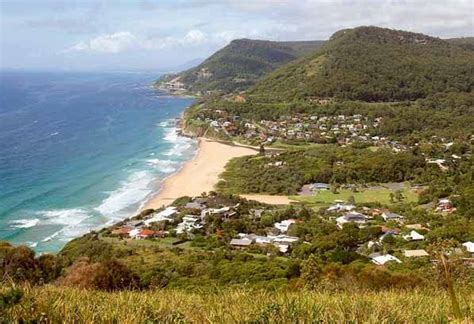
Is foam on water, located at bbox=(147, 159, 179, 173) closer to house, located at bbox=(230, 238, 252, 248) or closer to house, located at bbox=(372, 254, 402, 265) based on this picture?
house, located at bbox=(230, 238, 252, 248)

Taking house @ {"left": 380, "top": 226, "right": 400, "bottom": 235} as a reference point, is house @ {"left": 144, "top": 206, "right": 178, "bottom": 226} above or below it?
below

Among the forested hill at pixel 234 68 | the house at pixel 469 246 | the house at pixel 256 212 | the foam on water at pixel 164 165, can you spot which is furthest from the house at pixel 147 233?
the forested hill at pixel 234 68

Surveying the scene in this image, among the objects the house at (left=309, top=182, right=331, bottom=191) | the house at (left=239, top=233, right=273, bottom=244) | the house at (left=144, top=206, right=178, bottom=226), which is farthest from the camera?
the house at (left=309, top=182, right=331, bottom=191)

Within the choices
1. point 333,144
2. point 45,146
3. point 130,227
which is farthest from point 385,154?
point 45,146

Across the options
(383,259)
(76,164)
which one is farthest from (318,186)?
(76,164)

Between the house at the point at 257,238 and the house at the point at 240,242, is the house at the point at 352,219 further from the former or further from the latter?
the house at the point at 240,242

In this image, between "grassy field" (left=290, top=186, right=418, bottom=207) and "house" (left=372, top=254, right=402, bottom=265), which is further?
"grassy field" (left=290, top=186, right=418, bottom=207)

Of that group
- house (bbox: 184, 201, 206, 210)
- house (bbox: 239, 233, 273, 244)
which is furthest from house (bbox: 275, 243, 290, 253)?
house (bbox: 184, 201, 206, 210)
